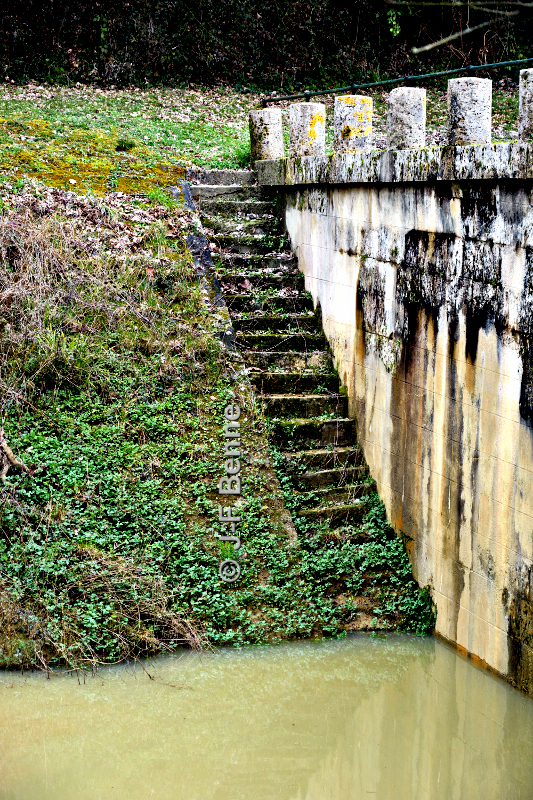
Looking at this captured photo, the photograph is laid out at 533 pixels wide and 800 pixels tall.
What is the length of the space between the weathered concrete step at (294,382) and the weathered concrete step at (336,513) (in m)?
1.38

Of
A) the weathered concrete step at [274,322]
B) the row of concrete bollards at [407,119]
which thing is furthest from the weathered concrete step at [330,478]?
the row of concrete bollards at [407,119]

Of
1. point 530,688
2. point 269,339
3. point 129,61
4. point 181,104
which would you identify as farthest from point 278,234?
point 129,61

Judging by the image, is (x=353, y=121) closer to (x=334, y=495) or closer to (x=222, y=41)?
(x=334, y=495)

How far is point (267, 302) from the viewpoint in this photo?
362 inches

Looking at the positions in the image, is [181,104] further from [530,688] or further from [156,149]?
[530,688]

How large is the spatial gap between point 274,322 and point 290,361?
603 millimetres

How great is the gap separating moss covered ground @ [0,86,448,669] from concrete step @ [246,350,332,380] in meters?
0.36

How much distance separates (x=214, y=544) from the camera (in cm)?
683

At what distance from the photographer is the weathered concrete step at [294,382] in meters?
8.39

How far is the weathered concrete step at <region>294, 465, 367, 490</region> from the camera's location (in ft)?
25.7

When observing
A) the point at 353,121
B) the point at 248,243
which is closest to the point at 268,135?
the point at 248,243

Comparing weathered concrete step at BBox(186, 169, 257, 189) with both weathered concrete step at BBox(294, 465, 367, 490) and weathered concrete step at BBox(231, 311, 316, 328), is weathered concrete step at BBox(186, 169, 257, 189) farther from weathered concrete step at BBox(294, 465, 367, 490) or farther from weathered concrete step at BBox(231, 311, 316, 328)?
weathered concrete step at BBox(294, 465, 367, 490)

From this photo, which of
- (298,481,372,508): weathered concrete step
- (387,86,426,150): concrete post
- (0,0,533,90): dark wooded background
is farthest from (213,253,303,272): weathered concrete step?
(0,0,533,90): dark wooded background

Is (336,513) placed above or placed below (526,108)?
below
